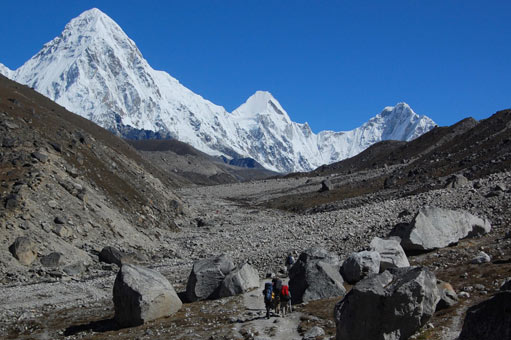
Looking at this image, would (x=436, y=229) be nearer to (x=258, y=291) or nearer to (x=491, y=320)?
(x=258, y=291)

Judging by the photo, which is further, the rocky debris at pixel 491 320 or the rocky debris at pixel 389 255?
the rocky debris at pixel 389 255


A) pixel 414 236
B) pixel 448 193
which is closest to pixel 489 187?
pixel 448 193

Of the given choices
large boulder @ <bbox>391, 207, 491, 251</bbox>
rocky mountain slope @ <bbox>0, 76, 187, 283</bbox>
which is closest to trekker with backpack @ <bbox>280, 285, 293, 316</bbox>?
large boulder @ <bbox>391, 207, 491, 251</bbox>

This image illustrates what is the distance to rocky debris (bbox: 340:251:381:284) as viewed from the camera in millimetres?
25844

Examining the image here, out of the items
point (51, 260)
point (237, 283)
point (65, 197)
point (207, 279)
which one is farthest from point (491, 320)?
point (65, 197)

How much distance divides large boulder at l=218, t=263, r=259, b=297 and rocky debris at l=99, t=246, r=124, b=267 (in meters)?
15.3

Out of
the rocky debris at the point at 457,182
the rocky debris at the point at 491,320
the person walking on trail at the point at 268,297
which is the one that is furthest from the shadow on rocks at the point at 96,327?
the rocky debris at the point at 457,182

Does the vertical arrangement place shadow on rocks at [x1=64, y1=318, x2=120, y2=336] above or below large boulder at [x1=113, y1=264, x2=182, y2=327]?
below

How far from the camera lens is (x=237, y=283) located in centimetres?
2728

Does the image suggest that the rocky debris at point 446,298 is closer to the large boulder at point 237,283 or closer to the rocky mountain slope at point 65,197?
the large boulder at point 237,283

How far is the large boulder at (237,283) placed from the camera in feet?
89.0

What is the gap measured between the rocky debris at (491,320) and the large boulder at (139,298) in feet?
47.5

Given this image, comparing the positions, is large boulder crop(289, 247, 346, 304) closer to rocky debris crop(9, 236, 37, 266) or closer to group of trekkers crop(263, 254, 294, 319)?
group of trekkers crop(263, 254, 294, 319)

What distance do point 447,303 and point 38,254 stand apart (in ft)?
95.4
